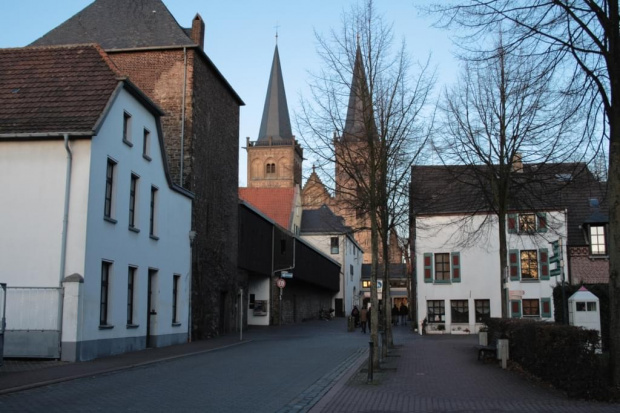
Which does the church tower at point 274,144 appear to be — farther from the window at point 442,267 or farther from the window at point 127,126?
the window at point 127,126

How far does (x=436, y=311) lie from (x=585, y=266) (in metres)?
8.64

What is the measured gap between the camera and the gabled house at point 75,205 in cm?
1839

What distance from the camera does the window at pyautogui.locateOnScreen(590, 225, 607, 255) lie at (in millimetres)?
35750

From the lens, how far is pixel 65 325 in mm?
18266

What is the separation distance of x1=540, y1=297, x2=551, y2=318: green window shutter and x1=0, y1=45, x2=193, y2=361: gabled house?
2289 cm

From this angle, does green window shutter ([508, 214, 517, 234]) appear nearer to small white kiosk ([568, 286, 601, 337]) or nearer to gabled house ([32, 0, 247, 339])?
gabled house ([32, 0, 247, 339])

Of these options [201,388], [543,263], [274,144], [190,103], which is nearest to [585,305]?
[201,388]

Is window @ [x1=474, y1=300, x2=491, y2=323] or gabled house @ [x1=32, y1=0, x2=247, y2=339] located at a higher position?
gabled house @ [x1=32, y1=0, x2=247, y2=339]

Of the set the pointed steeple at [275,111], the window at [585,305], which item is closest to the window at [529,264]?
the window at [585,305]

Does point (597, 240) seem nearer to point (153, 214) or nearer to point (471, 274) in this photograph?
point (471, 274)

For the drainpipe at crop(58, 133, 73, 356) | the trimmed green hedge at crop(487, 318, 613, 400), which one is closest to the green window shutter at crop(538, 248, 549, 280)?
the trimmed green hedge at crop(487, 318, 613, 400)

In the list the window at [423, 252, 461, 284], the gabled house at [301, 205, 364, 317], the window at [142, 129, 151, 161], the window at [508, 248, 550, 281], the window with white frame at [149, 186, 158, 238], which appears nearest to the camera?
the window at [142, 129, 151, 161]

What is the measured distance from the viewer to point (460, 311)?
130ft

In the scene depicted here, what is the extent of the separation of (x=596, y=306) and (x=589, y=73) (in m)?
8.78
